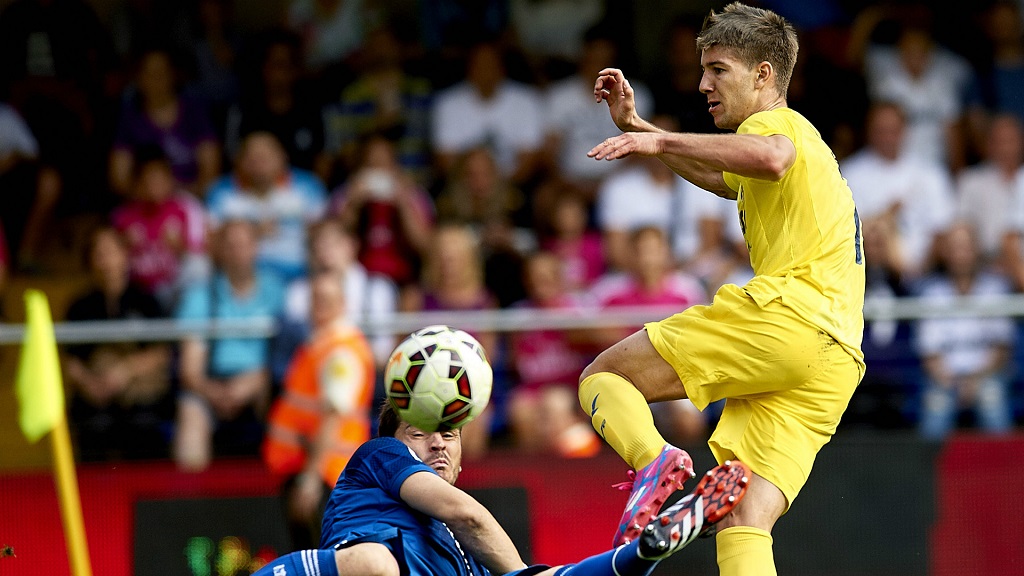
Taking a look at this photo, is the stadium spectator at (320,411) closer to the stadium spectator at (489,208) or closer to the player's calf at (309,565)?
the stadium spectator at (489,208)

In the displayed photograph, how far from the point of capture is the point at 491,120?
1181 cm

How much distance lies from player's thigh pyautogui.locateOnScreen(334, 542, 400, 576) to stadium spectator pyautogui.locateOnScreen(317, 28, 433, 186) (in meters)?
6.43

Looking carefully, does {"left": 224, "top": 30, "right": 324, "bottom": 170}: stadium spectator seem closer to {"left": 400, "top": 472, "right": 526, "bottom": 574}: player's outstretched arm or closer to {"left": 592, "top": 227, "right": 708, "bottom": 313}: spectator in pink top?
{"left": 592, "top": 227, "right": 708, "bottom": 313}: spectator in pink top

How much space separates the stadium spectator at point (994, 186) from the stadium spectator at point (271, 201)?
4.82m

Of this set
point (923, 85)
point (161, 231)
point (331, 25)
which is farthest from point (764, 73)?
point (331, 25)

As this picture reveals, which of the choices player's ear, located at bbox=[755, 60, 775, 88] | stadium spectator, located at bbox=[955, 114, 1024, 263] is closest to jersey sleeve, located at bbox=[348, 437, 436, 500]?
player's ear, located at bbox=[755, 60, 775, 88]

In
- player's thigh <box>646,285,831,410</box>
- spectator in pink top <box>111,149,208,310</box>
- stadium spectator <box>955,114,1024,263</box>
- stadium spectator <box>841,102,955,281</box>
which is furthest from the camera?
stadium spectator <box>955,114,1024,263</box>

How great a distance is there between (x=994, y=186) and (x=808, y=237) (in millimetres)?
6126

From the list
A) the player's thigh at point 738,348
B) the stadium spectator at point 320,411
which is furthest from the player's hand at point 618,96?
the stadium spectator at point 320,411

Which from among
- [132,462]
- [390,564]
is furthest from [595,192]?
[390,564]

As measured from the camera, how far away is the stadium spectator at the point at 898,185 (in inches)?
428

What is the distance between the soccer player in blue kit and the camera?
5633 mm

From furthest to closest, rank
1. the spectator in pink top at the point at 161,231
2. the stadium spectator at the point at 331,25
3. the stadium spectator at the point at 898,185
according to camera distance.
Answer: the stadium spectator at the point at 331,25, the stadium spectator at the point at 898,185, the spectator in pink top at the point at 161,231

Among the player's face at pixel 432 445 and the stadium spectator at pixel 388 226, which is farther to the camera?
the stadium spectator at pixel 388 226
